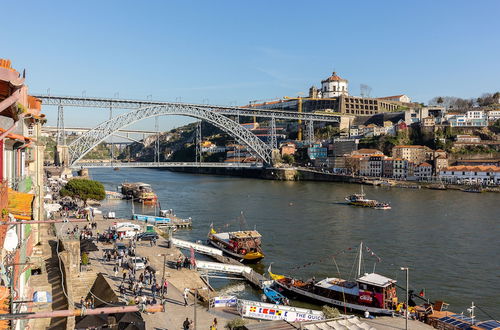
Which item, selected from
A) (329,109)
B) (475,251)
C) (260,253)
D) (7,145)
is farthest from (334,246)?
(329,109)

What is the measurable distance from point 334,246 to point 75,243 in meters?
9.62

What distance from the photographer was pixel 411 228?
20.6 meters

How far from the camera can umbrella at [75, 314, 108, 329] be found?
23.9 ft

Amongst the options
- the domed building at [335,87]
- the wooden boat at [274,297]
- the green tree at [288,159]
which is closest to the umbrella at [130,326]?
the wooden boat at [274,297]

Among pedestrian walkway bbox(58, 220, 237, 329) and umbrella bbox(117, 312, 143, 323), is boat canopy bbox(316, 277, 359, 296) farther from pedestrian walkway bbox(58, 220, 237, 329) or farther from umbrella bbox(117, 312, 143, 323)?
umbrella bbox(117, 312, 143, 323)

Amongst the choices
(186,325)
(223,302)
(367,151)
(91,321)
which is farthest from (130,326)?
(367,151)

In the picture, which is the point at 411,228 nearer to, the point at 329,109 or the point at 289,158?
the point at 289,158

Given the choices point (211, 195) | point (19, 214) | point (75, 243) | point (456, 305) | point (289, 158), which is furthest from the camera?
point (289, 158)

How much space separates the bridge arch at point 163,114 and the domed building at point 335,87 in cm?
2480

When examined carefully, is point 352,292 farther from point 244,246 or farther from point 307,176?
point 307,176

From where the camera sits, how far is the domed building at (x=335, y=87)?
7694 centimetres

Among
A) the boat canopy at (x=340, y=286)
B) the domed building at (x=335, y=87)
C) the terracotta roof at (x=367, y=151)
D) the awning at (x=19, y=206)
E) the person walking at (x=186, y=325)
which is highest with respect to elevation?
the domed building at (x=335, y=87)

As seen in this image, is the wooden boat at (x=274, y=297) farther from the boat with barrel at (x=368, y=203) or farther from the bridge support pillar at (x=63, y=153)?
the bridge support pillar at (x=63, y=153)

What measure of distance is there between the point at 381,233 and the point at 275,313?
37.9 feet
